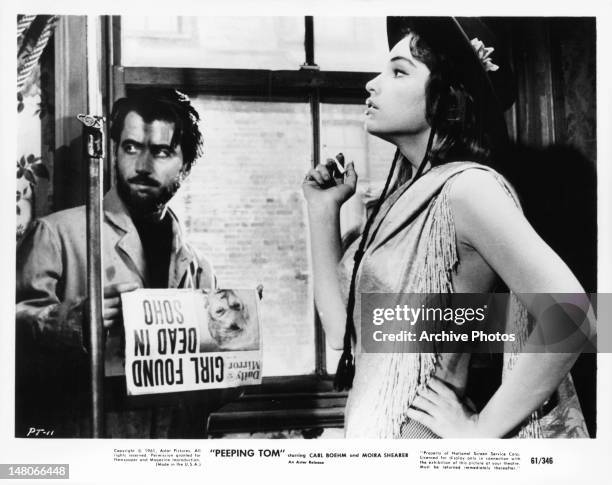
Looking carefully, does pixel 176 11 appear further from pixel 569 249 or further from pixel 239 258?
pixel 569 249

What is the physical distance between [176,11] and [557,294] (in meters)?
1.51

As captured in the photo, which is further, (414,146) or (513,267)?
(414,146)

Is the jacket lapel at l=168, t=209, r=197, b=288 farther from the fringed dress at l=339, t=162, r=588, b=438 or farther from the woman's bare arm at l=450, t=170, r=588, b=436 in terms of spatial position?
the woman's bare arm at l=450, t=170, r=588, b=436

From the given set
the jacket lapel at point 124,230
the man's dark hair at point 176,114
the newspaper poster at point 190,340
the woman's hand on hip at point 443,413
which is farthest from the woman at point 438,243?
the jacket lapel at point 124,230

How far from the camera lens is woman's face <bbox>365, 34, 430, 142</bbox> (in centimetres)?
224

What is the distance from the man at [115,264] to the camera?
225 cm

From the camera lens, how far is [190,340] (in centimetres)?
225

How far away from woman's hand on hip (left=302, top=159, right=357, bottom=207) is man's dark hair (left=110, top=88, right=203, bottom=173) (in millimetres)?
372

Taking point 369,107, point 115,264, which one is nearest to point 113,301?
point 115,264

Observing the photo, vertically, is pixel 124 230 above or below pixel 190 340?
above

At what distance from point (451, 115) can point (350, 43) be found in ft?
1.34

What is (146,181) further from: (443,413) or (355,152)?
(443,413)

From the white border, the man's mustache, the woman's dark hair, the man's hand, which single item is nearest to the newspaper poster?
the man's hand

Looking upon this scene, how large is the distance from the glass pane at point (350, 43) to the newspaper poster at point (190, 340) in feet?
2.64
